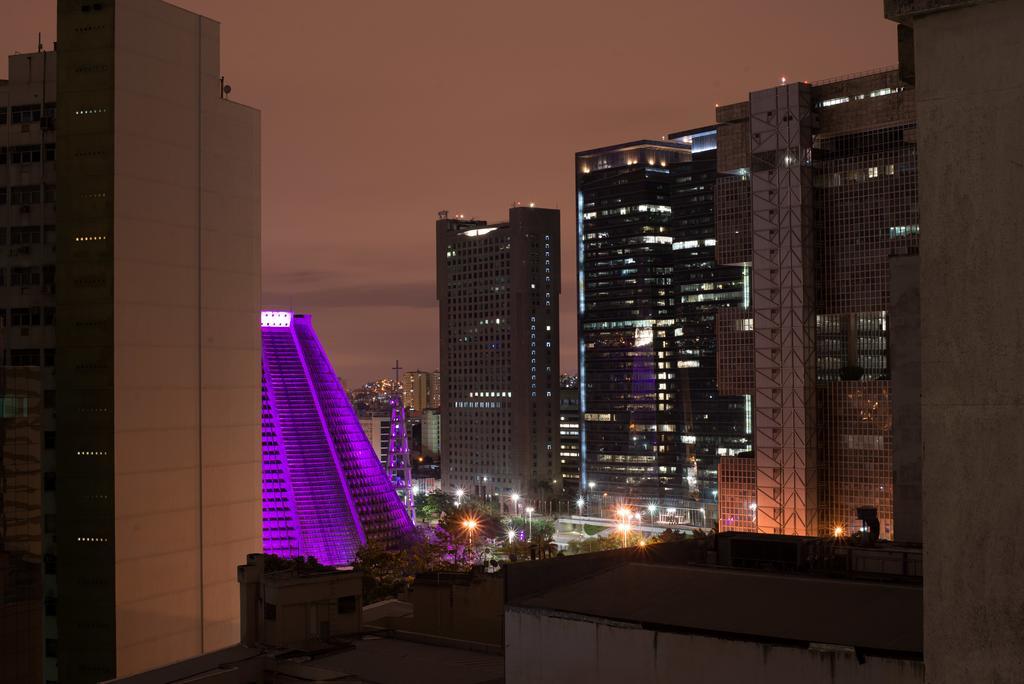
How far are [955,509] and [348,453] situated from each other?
10785 cm

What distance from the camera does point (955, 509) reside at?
322 inches

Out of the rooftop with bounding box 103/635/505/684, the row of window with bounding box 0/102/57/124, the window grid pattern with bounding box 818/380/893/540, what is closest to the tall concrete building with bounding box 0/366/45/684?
the rooftop with bounding box 103/635/505/684

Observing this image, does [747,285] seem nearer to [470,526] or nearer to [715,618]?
[470,526]

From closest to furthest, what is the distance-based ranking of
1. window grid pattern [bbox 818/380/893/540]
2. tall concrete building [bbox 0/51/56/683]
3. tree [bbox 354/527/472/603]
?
1. tall concrete building [bbox 0/51/56/683]
2. tree [bbox 354/527/472/603]
3. window grid pattern [bbox 818/380/893/540]

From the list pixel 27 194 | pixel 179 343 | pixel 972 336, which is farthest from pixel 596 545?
pixel 972 336

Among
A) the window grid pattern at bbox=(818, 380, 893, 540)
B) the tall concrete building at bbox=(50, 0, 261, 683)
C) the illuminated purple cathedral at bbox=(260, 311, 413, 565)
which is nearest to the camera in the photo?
the tall concrete building at bbox=(50, 0, 261, 683)

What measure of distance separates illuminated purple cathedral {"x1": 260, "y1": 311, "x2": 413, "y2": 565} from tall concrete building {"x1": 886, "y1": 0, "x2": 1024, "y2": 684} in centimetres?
9367

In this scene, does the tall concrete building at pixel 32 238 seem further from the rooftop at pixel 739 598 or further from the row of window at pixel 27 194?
the rooftop at pixel 739 598

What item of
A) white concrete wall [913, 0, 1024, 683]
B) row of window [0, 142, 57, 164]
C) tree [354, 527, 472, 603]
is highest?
row of window [0, 142, 57, 164]

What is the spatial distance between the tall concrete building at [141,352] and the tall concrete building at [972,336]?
49.2 m

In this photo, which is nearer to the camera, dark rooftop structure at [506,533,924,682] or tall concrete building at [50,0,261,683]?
dark rooftop structure at [506,533,924,682]

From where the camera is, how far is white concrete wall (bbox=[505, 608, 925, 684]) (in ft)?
60.1

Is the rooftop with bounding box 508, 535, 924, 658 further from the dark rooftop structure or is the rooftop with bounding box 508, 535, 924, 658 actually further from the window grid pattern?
the window grid pattern

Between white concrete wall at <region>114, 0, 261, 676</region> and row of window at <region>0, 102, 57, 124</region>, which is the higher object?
row of window at <region>0, 102, 57, 124</region>
